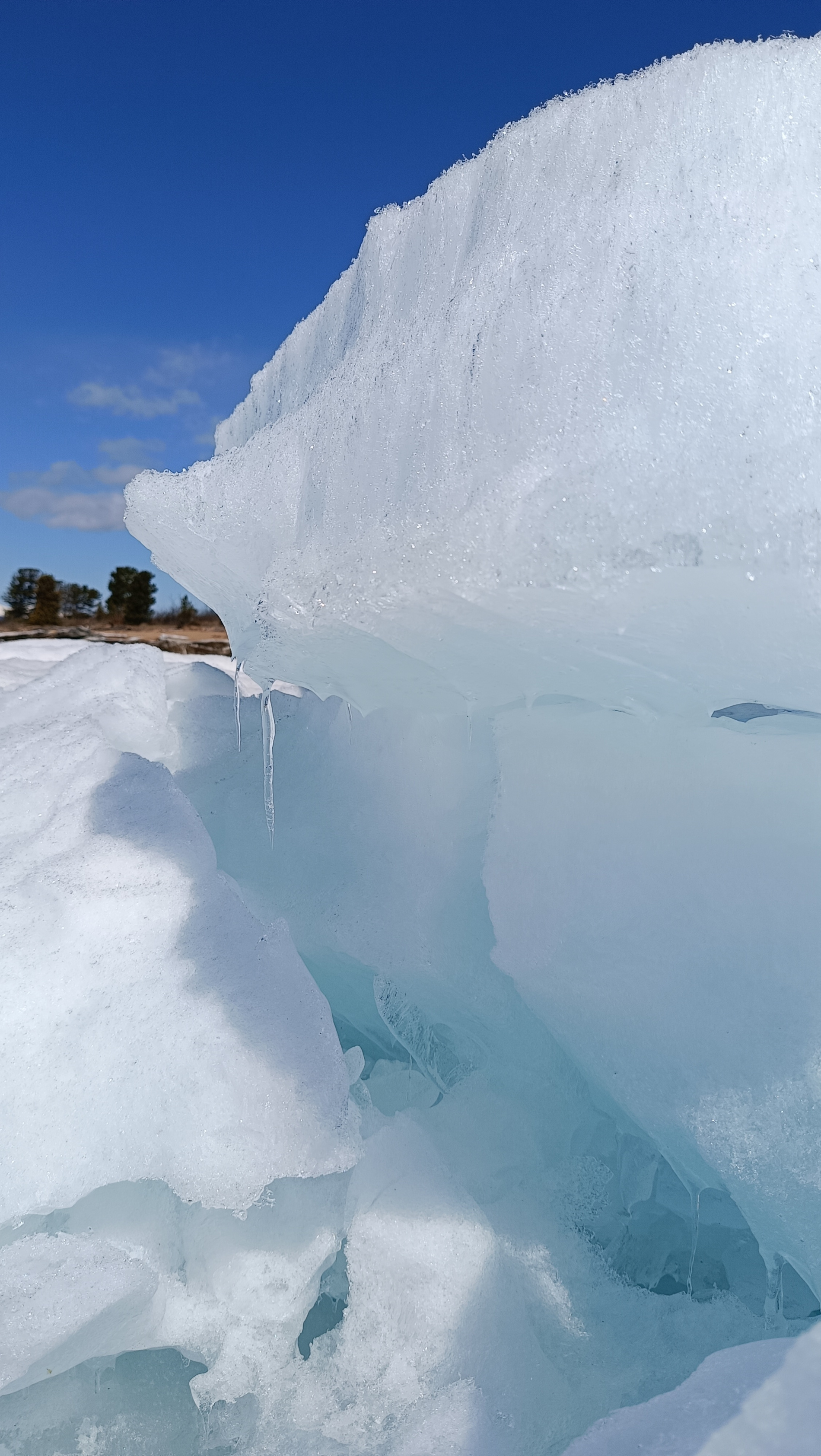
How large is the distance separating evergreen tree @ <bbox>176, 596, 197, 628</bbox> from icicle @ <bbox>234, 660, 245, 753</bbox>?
10896 millimetres

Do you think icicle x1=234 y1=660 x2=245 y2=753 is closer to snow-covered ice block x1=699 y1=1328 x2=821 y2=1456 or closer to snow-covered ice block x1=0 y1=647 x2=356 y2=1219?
snow-covered ice block x1=0 y1=647 x2=356 y2=1219

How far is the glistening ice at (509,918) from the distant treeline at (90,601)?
13265 millimetres

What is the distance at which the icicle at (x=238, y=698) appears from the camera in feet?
5.83

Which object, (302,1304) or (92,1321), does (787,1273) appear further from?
(92,1321)

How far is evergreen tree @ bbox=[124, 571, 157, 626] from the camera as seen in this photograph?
1852 cm

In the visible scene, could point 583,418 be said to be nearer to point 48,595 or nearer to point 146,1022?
point 146,1022

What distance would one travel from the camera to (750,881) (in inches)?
57.9

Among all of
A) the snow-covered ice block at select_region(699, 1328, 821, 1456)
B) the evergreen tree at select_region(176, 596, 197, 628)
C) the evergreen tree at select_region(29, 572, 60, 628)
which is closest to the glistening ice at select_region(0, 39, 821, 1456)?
the snow-covered ice block at select_region(699, 1328, 821, 1456)

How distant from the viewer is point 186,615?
14.6 m

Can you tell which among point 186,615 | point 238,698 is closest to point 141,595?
point 186,615

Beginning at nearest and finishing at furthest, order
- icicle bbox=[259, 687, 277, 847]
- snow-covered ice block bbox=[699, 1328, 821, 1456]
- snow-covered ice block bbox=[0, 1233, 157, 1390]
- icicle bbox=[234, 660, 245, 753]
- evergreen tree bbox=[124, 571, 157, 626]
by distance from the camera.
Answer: snow-covered ice block bbox=[699, 1328, 821, 1456] < snow-covered ice block bbox=[0, 1233, 157, 1390] < icicle bbox=[234, 660, 245, 753] < icicle bbox=[259, 687, 277, 847] < evergreen tree bbox=[124, 571, 157, 626]

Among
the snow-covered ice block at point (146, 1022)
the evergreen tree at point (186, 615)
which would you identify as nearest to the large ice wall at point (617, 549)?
the snow-covered ice block at point (146, 1022)

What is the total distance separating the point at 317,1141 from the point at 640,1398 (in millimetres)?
626

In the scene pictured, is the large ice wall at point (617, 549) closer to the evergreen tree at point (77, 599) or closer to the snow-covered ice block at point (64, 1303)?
the snow-covered ice block at point (64, 1303)
